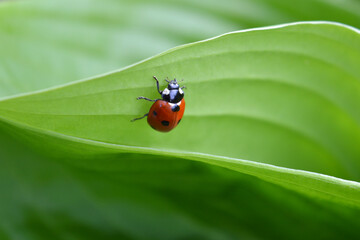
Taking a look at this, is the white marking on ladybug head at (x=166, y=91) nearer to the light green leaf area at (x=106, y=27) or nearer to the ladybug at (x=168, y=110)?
the ladybug at (x=168, y=110)

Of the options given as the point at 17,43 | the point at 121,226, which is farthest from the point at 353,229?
the point at 17,43

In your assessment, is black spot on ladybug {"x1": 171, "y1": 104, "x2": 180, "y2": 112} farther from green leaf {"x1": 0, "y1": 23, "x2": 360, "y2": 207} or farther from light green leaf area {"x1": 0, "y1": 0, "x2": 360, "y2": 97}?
light green leaf area {"x1": 0, "y1": 0, "x2": 360, "y2": 97}

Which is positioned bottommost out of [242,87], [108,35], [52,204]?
[52,204]

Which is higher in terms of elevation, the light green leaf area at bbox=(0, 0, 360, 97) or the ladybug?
the light green leaf area at bbox=(0, 0, 360, 97)

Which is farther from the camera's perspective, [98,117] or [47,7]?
Result: [47,7]

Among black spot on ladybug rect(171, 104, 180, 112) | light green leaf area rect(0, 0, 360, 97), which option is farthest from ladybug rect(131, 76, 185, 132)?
light green leaf area rect(0, 0, 360, 97)

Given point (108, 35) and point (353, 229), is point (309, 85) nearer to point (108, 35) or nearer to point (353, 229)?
point (353, 229)
